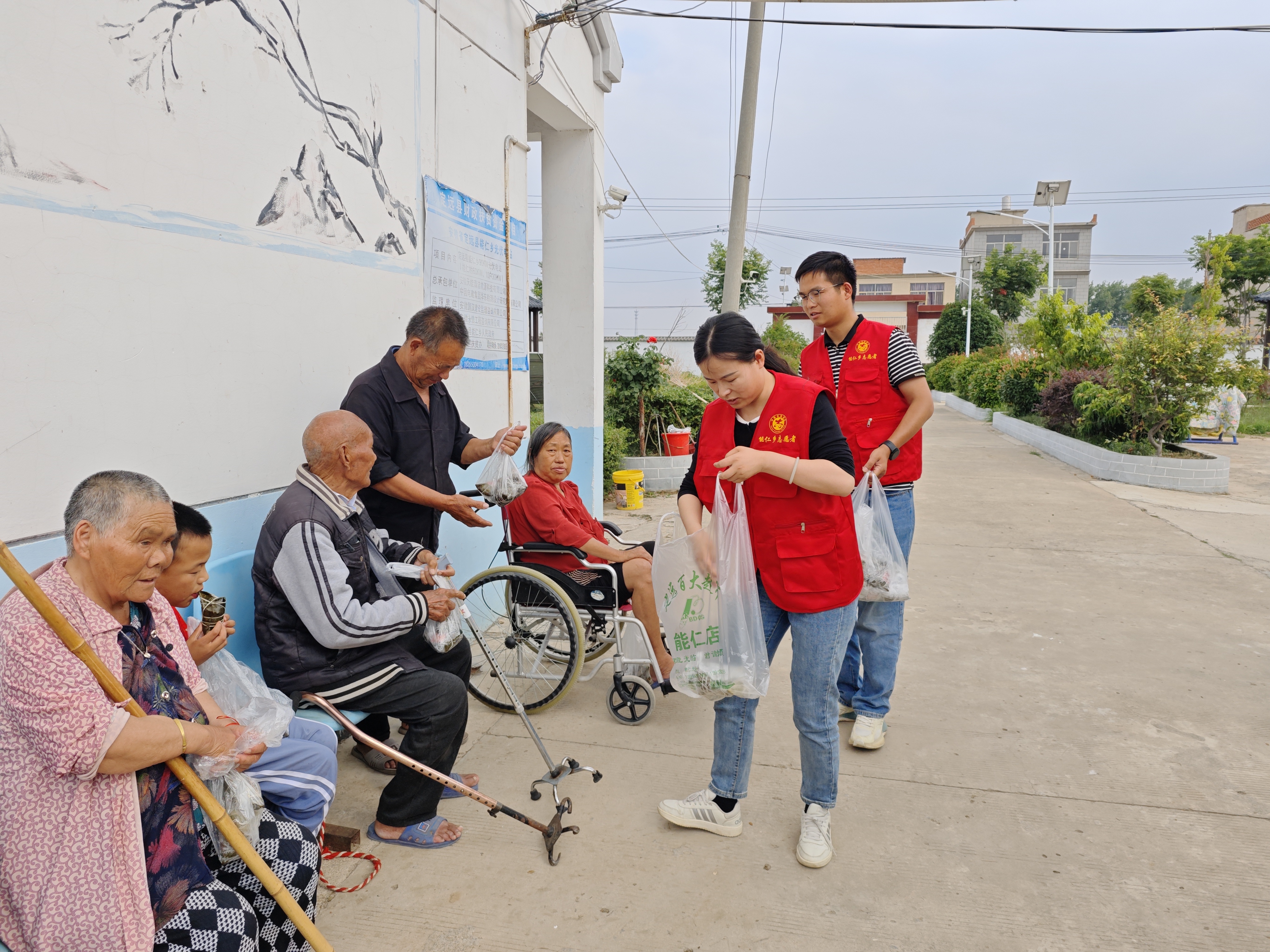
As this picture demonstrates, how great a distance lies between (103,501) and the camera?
65.2 inches

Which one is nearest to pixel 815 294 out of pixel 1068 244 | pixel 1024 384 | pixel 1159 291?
pixel 1024 384

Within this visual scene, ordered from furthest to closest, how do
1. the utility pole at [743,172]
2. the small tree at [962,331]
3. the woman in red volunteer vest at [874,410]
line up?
the small tree at [962,331]
the utility pole at [743,172]
the woman in red volunteer vest at [874,410]

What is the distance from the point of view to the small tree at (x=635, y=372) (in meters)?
9.29

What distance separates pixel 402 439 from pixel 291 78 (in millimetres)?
1373

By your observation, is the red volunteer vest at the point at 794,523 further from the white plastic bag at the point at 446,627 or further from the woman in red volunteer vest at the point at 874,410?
the white plastic bag at the point at 446,627

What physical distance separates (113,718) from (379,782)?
1.66 meters

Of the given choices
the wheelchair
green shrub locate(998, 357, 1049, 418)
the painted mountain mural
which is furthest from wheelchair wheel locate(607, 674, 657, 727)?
green shrub locate(998, 357, 1049, 418)

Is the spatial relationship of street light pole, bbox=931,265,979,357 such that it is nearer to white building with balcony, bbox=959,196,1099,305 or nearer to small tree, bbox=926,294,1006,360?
small tree, bbox=926,294,1006,360

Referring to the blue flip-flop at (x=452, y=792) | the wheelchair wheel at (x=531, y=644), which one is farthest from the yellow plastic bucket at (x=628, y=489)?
the blue flip-flop at (x=452, y=792)

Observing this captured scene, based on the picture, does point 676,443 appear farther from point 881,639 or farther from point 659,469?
point 881,639

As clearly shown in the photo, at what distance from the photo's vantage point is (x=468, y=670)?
3152 millimetres

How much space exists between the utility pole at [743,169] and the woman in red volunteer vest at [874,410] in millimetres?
4759

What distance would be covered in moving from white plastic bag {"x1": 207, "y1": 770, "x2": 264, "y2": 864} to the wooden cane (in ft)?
0.10

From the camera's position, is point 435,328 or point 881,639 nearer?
point 435,328
